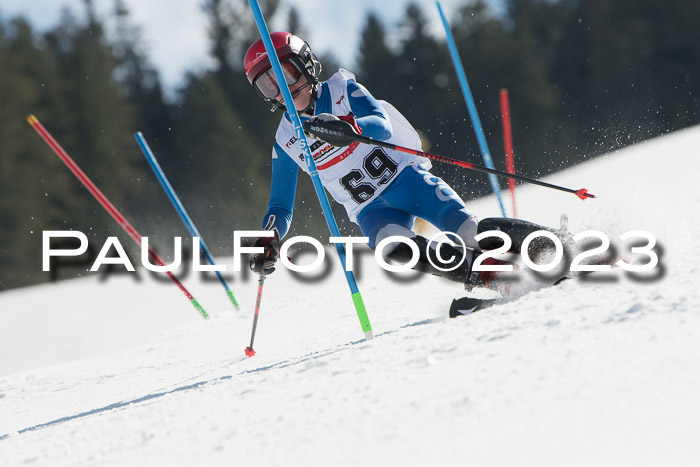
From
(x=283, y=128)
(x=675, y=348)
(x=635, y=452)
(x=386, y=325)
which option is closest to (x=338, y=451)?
(x=635, y=452)

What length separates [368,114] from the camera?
131 inches

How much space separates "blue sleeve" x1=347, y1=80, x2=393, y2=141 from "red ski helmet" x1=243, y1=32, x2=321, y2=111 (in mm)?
209

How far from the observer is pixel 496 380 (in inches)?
66.9

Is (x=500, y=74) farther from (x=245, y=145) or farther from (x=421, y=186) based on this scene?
(x=421, y=186)

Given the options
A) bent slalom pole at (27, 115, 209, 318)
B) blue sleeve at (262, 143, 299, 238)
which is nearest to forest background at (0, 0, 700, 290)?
bent slalom pole at (27, 115, 209, 318)

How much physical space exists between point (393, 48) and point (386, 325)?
29.3 meters

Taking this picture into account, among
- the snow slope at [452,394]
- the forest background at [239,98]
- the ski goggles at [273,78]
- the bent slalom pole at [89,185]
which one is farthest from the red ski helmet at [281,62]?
the forest background at [239,98]

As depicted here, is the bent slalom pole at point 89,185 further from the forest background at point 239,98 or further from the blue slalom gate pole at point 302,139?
the forest background at point 239,98

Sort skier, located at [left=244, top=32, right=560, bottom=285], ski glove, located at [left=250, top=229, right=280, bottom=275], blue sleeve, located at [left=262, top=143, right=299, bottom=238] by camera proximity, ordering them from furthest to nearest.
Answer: blue sleeve, located at [left=262, top=143, right=299, bottom=238] → ski glove, located at [left=250, top=229, right=280, bottom=275] → skier, located at [left=244, top=32, right=560, bottom=285]

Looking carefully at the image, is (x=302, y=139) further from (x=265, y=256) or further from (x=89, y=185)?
(x=89, y=185)

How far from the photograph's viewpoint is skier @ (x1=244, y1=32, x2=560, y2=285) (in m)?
3.27

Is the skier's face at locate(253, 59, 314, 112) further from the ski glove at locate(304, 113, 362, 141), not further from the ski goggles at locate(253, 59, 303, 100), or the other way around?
the ski glove at locate(304, 113, 362, 141)

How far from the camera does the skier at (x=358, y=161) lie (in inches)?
129

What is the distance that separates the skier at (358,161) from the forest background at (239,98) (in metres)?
18.5
